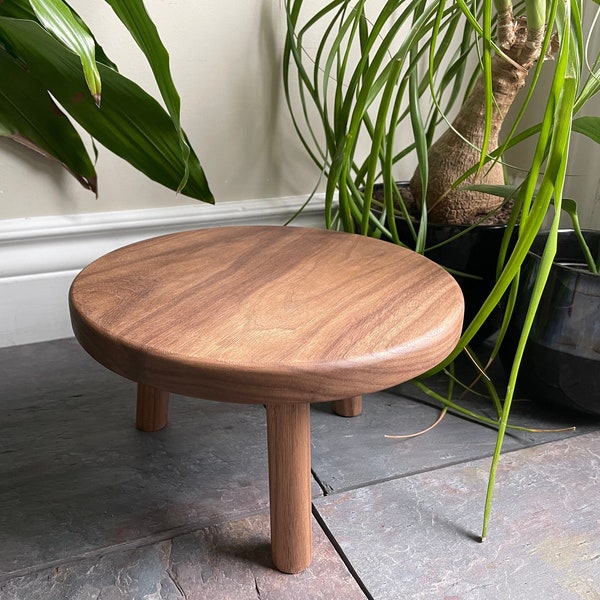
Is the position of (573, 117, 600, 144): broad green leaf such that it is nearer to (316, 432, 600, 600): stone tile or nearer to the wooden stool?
the wooden stool

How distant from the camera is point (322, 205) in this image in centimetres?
110

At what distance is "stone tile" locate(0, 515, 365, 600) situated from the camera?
1.95 ft

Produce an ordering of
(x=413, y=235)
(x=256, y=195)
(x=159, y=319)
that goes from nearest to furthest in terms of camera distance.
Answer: (x=159, y=319) < (x=413, y=235) < (x=256, y=195)

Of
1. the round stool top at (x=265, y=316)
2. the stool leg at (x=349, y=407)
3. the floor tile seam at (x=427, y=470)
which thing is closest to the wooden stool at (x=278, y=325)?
the round stool top at (x=265, y=316)

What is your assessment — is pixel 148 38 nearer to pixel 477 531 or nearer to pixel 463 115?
pixel 463 115

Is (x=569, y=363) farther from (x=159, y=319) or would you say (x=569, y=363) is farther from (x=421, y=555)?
(x=159, y=319)

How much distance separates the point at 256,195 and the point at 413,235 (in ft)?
0.96

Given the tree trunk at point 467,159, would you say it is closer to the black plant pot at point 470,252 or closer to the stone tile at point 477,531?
the black plant pot at point 470,252

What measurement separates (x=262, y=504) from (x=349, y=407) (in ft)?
0.62

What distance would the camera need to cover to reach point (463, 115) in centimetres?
88

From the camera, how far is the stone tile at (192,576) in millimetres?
593

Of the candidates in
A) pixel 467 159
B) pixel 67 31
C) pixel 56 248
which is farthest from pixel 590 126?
pixel 56 248

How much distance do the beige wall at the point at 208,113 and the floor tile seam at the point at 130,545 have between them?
0.49 meters

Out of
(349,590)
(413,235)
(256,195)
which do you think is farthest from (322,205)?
(349,590)
